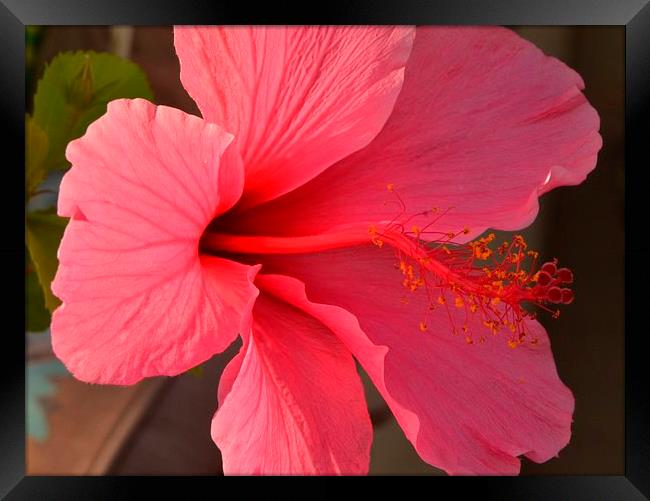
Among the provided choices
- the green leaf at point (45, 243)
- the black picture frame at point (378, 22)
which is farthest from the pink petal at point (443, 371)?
the green leaf at point (45, 243)

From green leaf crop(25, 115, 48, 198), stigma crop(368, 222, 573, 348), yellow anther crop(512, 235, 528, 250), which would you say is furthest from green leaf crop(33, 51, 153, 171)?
yellow anther crop(512, 235, 528, 250)

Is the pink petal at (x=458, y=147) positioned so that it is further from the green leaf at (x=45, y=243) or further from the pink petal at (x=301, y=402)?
the green leaf at (x=45, y=243)

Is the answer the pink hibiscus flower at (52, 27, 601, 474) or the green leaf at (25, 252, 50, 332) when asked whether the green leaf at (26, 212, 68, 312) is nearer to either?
the green leaf at (25, 252, 50, 332)

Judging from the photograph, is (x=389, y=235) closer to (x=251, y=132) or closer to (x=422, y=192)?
(x=422, y=192)

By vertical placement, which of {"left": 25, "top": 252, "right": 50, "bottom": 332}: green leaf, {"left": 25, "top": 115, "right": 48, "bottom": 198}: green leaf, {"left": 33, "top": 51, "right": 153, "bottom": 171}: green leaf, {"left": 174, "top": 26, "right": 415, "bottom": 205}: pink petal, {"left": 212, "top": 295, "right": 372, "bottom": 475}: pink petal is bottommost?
{"left": 25, "top": 252, "right": 50, "bottom": 332}: green leaf

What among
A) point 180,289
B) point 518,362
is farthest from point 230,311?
point 518,362

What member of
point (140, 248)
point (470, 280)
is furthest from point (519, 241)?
point (140, 248)

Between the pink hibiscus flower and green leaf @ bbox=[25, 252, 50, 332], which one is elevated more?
the pink hibiscus flower
